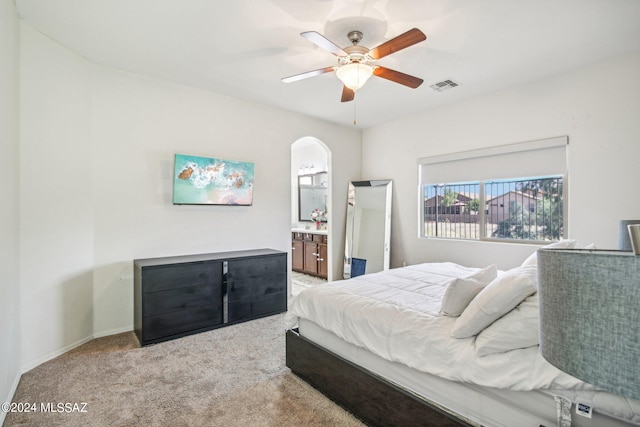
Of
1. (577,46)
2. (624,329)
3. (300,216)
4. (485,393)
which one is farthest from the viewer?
(300,216)

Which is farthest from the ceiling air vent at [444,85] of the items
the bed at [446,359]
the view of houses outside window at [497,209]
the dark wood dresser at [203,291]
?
the dark wood dresser at [203,291]

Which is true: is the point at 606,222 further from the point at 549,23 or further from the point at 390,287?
the point at 390,287

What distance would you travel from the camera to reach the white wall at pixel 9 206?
6.50 ft

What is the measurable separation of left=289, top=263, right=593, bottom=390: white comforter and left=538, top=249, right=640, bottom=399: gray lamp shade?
2.89ft

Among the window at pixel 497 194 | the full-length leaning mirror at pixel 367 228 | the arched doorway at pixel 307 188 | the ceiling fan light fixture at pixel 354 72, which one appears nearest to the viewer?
the ceiling fan light fixture at pixel 354 72

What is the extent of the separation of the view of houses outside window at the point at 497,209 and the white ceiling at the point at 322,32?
1255mm

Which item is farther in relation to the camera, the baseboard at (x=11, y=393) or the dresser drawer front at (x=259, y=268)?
the dresser drawer front at (x=259, y=268)

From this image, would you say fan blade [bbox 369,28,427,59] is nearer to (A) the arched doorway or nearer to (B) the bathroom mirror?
(A) the arched doorway

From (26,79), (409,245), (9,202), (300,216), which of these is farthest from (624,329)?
(300,216)

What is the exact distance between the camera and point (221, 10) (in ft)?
7.54

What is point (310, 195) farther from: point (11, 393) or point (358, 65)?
point (11, 393)

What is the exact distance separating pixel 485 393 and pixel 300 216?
19.0 ft

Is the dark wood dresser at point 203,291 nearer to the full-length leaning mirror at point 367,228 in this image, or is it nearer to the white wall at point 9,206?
the white wall at point 9,206

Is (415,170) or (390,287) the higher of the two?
(415,170)
